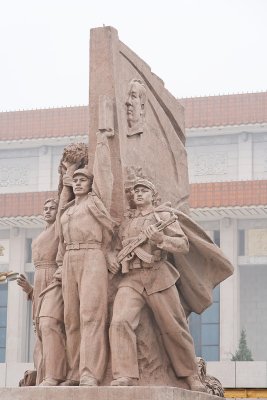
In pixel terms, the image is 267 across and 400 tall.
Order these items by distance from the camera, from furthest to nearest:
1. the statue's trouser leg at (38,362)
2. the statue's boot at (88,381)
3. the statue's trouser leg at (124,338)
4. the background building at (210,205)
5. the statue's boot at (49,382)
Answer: the background building at (210,205) < the statue's trouser leg at (38,362) < the statue's boot at (49,382) < the statue's trouser leg at (124,338) < the statue's boot at (88,381)

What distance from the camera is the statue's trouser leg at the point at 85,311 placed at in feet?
26.1

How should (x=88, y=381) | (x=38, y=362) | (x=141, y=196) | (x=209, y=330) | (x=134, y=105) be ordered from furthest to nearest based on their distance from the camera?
(x=209, y=330) → (x=134, y=105) → (x=38, y=362) → (x=141, y=196) → (x=88, y=381)

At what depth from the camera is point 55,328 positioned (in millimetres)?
8312

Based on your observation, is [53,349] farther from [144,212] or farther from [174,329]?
[144,212]

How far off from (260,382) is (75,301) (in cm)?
2122

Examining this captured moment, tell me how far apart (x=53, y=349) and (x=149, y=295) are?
88 cm

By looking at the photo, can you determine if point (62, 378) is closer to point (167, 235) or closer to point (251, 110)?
point (167, 235)

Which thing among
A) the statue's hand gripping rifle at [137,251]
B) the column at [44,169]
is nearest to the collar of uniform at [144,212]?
the statue's hand gripping rifle at [137,251]

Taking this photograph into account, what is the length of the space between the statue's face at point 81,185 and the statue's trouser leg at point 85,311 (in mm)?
542

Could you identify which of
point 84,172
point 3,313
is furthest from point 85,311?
point 3,313

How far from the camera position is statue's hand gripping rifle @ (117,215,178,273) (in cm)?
811

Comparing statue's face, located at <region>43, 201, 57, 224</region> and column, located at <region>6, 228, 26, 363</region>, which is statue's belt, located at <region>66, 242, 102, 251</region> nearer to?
statue's face, located at <region>43, 201, 57, 224</region>

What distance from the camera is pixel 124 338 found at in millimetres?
7938

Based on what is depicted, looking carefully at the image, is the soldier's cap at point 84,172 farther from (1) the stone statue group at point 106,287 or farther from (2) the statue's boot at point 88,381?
(2) the statue's boot at point 88,381
